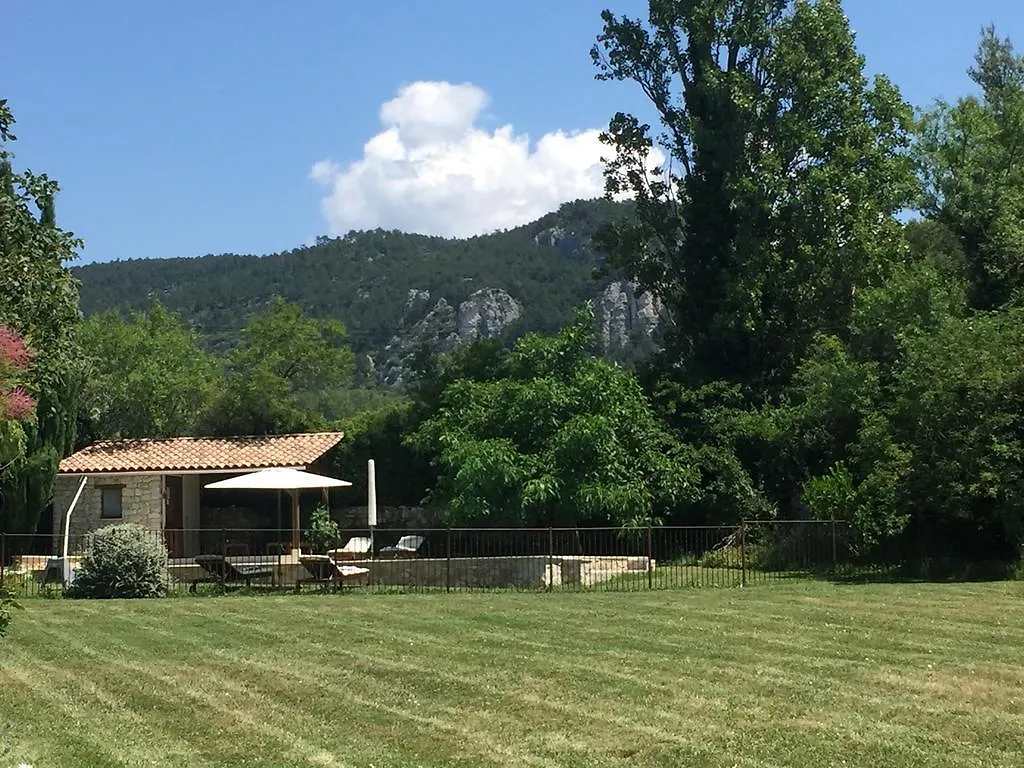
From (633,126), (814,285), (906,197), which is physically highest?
(633,126)

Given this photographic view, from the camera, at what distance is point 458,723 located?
9.24 m

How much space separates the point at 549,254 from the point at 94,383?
57.5 metres

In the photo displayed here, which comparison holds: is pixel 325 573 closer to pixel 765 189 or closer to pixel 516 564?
pixel 516 564

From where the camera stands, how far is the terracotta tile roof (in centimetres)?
2964

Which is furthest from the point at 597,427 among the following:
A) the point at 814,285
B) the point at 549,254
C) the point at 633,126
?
the point at 549,254

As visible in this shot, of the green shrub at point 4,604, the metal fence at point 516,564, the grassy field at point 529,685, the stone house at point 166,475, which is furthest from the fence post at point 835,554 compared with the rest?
the green shrub at point 4,604

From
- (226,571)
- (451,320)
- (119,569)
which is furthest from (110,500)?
(451,320)

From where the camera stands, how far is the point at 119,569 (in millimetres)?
19578

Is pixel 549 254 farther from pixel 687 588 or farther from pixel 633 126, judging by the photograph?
pixel 687 588

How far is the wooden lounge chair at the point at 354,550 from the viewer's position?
25172mm

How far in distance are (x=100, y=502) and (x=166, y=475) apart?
1.74m

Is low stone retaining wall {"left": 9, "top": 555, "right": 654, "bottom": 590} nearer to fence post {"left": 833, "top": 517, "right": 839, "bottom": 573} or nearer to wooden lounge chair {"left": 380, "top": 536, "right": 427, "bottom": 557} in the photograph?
wooden lounge chair {"left": 380, "top": 536, "right": 427, "bottom": 557}

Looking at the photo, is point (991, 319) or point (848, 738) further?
point (991, 319)

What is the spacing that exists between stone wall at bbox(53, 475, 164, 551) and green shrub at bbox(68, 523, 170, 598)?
33.9 feet
